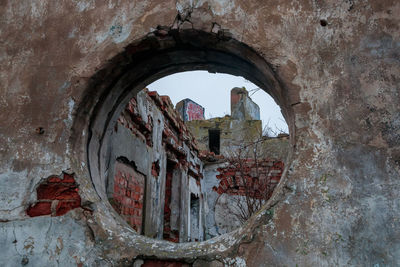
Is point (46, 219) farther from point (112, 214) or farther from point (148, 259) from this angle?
point (148, 259)

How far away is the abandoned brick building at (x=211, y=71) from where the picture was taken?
1.91 metres

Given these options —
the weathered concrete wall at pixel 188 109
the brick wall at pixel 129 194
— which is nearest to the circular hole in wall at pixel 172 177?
the brick wall at pixel 129 194

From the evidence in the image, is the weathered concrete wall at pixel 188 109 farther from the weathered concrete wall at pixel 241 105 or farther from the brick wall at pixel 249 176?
the brick wall at pixel 249 176

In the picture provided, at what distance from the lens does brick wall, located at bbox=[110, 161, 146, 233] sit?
3.78 meters

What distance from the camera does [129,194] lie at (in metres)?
4.12

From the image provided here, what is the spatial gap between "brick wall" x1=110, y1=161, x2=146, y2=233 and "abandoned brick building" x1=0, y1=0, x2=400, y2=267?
1066mm

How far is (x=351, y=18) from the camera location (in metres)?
2.22

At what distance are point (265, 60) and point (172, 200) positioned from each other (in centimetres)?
457

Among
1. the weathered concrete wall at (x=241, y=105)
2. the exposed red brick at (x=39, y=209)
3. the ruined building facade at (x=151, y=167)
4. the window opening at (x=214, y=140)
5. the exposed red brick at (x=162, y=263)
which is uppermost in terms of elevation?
the weathered concrete wall at (x=241, y=105)

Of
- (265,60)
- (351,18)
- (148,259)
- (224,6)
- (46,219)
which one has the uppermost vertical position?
(224,6)

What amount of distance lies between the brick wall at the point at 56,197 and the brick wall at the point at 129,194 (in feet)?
4.17

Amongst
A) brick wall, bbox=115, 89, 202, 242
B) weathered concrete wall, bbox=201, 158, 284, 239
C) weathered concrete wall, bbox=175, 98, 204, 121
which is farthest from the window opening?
brick wall, bbox=115, 89, 202, 242

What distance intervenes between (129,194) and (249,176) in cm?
490

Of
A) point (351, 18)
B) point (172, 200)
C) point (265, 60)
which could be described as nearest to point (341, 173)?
point (265, 60)
